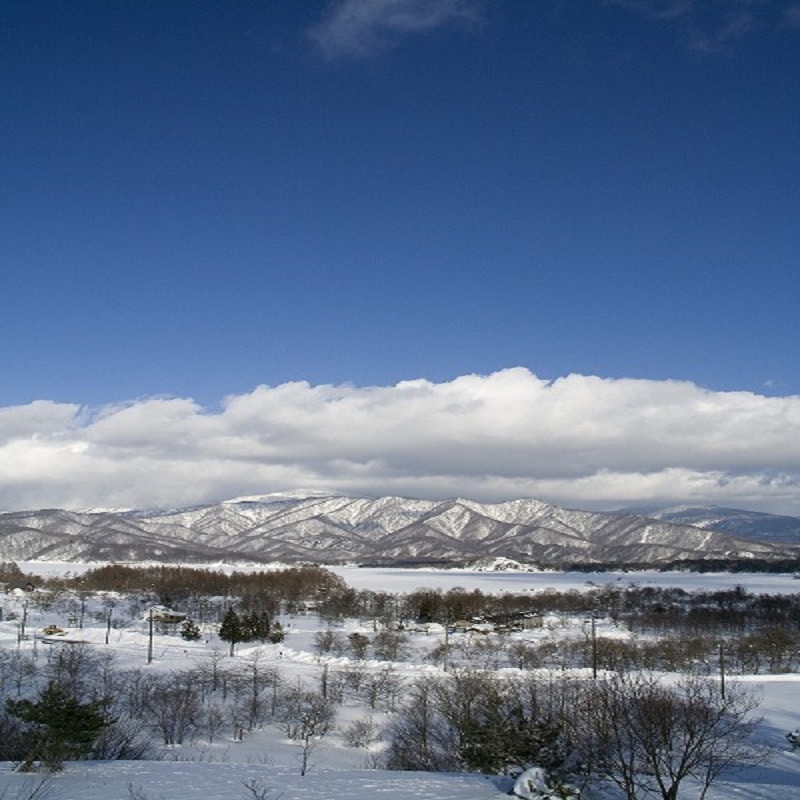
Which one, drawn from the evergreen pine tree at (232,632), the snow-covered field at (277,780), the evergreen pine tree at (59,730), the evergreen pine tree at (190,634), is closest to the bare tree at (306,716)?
the snow-covered field at (277,780)

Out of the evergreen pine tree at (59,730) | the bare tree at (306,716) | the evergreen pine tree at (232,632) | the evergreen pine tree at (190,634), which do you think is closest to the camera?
the evergreen pine tree at (59,730)

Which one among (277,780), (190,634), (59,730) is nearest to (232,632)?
(190,634)

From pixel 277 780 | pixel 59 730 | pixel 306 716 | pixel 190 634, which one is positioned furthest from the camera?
pixel 190 634

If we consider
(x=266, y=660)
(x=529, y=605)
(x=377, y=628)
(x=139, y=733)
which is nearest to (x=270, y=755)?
(x=139, y=733)

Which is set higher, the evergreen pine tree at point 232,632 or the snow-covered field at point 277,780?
the snow-covered field at point 277,780

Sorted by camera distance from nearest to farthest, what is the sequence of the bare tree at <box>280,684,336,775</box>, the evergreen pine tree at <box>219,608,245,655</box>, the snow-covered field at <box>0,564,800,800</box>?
1. the snow-covered field at <box>0,564,800,800</box>
2. the bare tree at <box>280,684,336,775</box>
3. the evergreen pine tree at <box>219,608,245,655</box>

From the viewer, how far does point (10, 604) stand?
143 meters

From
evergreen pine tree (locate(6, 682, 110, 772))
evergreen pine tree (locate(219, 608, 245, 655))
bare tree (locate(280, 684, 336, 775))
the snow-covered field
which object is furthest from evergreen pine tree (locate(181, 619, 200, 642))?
evergreen pine tree (locate(6, 682, 110, 772))

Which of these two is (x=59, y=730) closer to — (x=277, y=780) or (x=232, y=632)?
(x=277, y=780)

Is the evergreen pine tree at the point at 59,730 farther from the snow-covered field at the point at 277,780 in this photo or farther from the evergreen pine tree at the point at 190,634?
the evergreen pine tree at the point at 190,634

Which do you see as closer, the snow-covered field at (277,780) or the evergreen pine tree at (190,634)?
the snow-covered field at (277,780)

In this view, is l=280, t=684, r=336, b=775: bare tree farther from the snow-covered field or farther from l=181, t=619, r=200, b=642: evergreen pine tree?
l=181, t=619, r=200, b=642: evergreen pine tree

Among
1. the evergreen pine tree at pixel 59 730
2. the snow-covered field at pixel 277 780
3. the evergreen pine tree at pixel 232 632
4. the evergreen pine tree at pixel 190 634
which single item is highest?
the evergreen pine tree at pixel 59 730

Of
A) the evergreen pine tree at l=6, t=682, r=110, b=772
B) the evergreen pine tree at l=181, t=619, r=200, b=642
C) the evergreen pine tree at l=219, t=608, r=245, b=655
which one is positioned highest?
the evergreen pine tree at l=6, t=682, r=110, b=772
